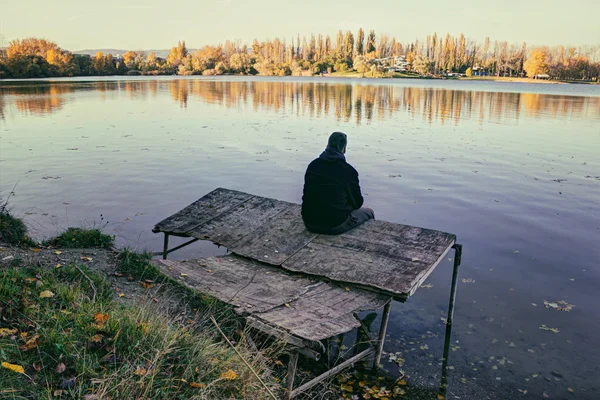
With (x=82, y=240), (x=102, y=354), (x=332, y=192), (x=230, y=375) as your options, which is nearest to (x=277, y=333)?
(x=230, y=375)

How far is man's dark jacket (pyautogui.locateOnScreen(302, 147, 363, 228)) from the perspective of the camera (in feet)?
24.9

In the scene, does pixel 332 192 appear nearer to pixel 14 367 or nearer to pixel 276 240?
pixel 276 240

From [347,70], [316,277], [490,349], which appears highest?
[347,70]

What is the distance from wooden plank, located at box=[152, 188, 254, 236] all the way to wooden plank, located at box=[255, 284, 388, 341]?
132 inches

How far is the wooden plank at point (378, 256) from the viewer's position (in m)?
6.55

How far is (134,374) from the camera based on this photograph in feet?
13.9

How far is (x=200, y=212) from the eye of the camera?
31.0 feet

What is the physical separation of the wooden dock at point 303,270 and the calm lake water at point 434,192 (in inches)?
38.2

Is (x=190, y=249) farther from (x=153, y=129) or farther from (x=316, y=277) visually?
(x=153, y=129)

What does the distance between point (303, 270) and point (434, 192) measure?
32.2ft

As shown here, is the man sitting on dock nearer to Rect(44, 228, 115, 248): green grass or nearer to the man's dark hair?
the man's dark hair

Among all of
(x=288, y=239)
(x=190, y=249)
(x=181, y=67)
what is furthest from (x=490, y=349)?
(x=181, y=67)

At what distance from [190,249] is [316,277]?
15.2ft

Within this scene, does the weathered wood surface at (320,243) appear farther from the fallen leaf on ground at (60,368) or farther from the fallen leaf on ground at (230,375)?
the fallen leaf on ground at (60,368)
